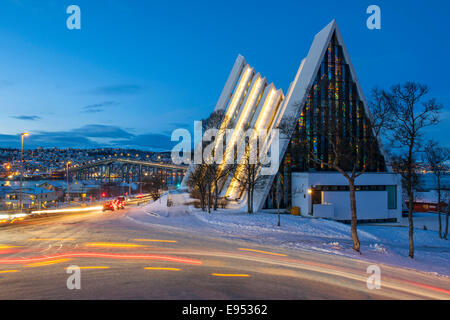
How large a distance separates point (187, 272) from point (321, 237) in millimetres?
10715

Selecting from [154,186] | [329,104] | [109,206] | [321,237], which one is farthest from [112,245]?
[154,186]

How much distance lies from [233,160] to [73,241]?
59.3ft

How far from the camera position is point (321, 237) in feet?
54.7

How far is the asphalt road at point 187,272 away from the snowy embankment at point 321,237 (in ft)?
4.98

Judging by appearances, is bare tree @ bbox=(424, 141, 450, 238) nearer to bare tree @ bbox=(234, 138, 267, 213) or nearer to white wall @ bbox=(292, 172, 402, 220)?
white wall @ bbox=(292, 172, 402, 220)

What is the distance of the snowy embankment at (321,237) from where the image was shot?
12.4 m

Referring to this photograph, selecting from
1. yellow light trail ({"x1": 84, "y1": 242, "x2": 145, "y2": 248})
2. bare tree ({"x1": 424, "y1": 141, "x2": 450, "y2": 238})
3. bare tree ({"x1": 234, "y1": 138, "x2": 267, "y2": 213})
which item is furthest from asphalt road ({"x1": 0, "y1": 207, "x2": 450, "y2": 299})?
bare tree ({"x1": 234, "y1": 138, "x2": 267, "y2": 213})

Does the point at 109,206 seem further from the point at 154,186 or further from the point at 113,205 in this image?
the point at 154,186

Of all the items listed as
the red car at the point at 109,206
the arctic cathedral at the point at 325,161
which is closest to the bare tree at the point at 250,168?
the arctic cathedral at the point at 325,161

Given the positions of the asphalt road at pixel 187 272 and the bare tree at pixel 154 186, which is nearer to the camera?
the asphalt road at pixel 187 272

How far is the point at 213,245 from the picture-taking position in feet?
42.9

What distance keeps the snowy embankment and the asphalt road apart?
1.52 metres

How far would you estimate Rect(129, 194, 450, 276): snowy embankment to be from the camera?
40.6 feet

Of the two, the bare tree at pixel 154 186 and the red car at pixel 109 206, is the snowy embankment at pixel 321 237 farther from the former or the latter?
the bare tree at pixel 154 186
